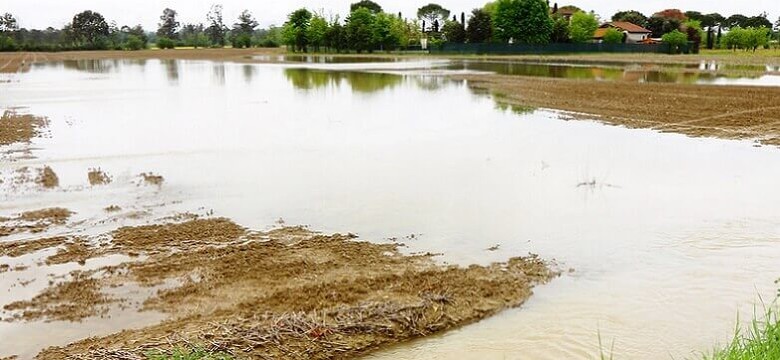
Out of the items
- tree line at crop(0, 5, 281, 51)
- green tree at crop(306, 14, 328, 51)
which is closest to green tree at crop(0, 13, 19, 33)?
tree line at crop(0, 5, 281, 51)

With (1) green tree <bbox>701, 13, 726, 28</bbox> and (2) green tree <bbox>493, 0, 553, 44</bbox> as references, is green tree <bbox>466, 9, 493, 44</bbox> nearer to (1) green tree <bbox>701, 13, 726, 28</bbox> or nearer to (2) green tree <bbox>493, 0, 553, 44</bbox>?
(2) green tree <bbox>493, 0, 553, 44</bbox>

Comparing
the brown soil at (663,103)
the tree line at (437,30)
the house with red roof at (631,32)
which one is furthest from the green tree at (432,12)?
the brown soil at (663,103)

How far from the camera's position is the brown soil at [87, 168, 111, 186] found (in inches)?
480

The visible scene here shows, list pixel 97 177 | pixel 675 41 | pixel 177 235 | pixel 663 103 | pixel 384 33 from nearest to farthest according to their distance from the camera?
pixel 177 235 → pixel 97 177 → pixel 663 103 → pixel 675 41 → pixel 384 33

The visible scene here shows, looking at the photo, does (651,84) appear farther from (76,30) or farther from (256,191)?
(76,30)

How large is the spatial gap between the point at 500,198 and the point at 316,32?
284 ft

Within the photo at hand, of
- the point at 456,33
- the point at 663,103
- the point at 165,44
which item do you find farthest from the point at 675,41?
the point at 165,44

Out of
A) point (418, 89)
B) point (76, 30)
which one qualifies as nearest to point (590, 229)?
point (418, 89)

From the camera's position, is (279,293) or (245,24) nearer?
(279,293)

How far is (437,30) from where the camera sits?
118 metres

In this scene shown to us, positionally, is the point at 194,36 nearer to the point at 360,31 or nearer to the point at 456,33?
the point at 360,31

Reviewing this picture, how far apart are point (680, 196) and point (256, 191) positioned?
23.2 ft

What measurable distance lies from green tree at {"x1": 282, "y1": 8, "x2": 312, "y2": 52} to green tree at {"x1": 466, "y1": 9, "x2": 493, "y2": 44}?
2536cm

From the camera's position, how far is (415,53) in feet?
284
